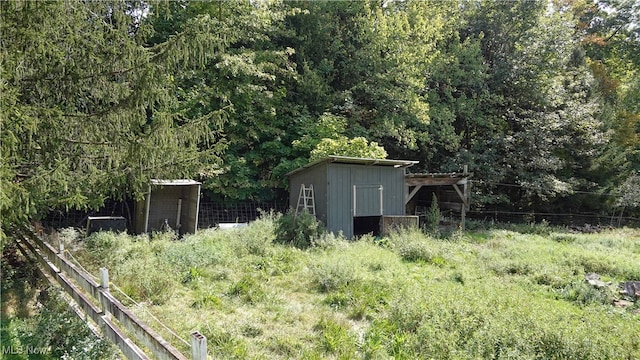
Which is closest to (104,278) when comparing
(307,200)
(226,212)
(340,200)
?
(340,200)

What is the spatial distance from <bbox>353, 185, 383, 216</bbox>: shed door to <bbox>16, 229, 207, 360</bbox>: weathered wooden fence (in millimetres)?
7163

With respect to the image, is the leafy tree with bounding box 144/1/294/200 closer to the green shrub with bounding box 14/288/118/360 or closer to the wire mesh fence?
the wire mesh fence

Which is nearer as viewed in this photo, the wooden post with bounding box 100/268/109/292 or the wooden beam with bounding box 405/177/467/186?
the wooden post with bounding box 100/268/109/292

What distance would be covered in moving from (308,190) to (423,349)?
25.1ft

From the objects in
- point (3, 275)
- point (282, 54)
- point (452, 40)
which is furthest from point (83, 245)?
point (452, 40)

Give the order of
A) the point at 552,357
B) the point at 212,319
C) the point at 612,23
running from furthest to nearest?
the point at 612,23, the point at 212,319, the point at 552,357

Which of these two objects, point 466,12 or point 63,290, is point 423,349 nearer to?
point 63,290

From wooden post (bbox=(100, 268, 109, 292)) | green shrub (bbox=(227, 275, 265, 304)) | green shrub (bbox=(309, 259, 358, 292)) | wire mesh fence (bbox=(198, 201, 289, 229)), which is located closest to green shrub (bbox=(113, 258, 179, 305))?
green shrub (bbox=(227, 275, 265, 304))

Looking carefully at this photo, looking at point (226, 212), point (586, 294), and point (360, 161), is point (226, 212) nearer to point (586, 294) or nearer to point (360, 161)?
point (360, 161)

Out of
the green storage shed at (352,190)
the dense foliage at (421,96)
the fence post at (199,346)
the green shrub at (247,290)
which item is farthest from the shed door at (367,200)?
the fence post at (199,346)

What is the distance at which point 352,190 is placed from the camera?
1068 centimetres

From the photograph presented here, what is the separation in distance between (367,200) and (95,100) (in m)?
7.30

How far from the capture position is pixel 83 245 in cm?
725

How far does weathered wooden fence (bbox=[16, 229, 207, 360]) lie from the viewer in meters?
2.55
